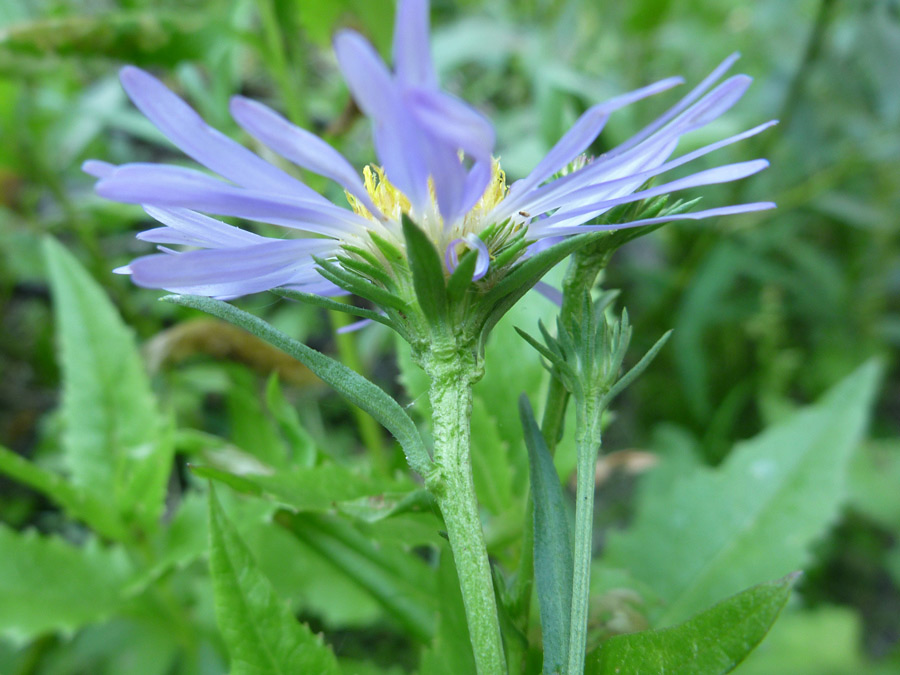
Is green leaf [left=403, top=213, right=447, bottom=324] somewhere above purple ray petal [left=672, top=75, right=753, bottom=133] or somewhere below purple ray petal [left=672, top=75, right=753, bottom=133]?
below

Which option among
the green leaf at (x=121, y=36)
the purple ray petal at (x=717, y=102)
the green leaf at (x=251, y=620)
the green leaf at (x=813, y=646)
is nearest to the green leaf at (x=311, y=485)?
the green leaf at (x=251, y=620)

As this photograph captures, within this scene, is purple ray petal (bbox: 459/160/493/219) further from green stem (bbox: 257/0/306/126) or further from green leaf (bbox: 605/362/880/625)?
green stem (bbox: 257/0/306/126)

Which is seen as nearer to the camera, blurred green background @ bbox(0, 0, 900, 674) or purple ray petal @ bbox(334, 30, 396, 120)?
purple ray petal @ bbox(334, 30, 396, 120)

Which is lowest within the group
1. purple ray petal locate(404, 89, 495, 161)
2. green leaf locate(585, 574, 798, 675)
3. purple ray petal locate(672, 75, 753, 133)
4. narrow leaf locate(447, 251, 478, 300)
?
green leaf locate(585, 574, 798, 675)

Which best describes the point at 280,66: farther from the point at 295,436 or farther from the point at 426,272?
the point at 426,272

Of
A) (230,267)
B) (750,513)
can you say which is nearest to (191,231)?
(230,267)

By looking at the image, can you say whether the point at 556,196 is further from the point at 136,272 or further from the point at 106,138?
the point at 106,138

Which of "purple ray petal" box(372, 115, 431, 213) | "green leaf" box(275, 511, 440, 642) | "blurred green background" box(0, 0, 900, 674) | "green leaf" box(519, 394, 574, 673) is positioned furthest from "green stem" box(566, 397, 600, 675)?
"blurred green background" box(0, 0, 900, 674)
